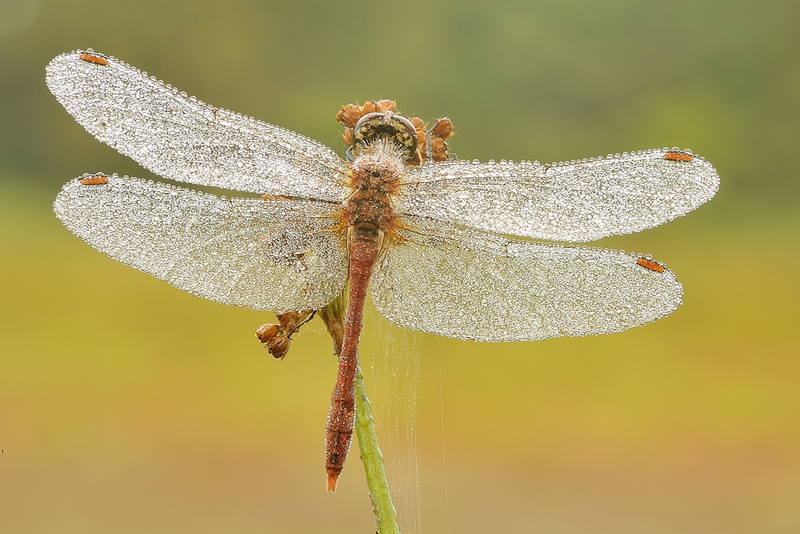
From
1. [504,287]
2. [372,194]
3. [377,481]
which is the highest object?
[372,194]

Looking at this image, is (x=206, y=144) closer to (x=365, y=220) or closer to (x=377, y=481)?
(x=365, y=220)

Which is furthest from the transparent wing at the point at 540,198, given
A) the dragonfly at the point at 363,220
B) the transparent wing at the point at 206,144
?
the transparent wing at the point at 206,144

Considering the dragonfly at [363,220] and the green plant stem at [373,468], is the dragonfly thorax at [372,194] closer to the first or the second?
the dragonfly at [363,220]

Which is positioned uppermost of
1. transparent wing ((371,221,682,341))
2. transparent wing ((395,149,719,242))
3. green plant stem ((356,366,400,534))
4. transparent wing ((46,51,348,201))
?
transparent wing ((46,51,348,201))

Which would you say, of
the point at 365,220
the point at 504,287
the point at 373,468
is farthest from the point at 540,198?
the point at 373,468

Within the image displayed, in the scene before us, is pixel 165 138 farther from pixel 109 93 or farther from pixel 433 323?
pixel 433 323

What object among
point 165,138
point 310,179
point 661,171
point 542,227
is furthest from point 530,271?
point 165,138

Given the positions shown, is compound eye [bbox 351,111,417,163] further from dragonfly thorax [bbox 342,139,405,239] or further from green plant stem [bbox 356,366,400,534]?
green plant stem [bbox 356,366,400,534]

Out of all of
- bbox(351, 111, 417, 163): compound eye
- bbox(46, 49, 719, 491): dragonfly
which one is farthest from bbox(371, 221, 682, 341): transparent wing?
bbox(351, 111, 417, 163): compound eye
